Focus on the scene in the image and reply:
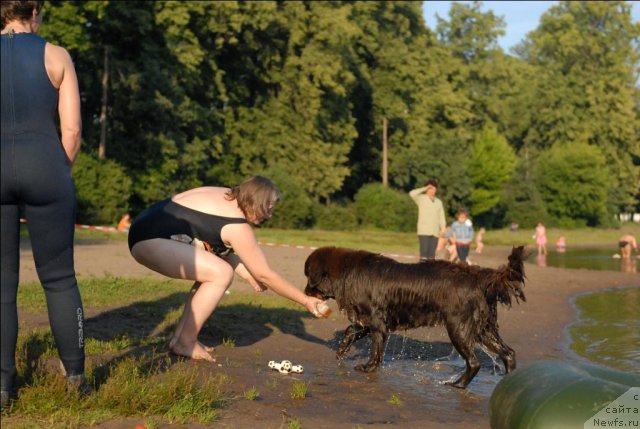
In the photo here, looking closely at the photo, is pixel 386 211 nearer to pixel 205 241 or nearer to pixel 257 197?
pixel 205 241

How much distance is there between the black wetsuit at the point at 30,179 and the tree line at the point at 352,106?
109 feet

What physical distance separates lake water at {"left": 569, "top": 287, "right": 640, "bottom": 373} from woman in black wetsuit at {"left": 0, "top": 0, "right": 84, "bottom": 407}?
22.1ft

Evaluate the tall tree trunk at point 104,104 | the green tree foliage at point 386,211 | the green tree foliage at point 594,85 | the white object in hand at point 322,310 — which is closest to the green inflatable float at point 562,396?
the white object in hand at point 322,310

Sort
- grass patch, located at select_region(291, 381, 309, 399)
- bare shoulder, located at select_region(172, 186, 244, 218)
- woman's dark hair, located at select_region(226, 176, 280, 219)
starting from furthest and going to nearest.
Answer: bare shoulder, located at select_region(172, 186, 244, 218), woman's dark hair, located at select_region(226, 176, 280, 219), grass patch, located at select_region(291, 381, 309, 399)

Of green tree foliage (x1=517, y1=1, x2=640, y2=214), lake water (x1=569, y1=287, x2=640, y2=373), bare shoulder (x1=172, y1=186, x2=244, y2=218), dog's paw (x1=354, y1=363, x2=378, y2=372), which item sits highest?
green tree foliage (x1=517, y1=1, x2=640, y2=214)

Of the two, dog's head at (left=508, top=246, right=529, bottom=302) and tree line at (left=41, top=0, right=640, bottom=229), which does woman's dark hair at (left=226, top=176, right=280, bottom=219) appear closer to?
dog's head at (left=508, top=246, right=529, bottom=302)

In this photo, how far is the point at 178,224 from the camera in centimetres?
689

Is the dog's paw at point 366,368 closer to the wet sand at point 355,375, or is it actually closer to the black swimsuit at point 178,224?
the wet sand at point 355,375

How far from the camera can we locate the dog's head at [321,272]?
820cm

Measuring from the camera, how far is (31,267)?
16.0 meters

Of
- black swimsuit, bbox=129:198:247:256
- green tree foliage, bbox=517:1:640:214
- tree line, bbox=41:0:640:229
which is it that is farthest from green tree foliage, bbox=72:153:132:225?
green tree foliage, bbox=517:1:640:214

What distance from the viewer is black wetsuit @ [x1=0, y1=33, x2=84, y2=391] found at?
15.2 ft

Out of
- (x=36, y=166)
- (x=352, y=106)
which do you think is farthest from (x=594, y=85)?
(x=36, y=166)

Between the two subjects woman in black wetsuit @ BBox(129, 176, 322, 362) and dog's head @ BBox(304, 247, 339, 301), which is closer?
woman in black wetsuit @ BBox(129, 176, 322, 362)
